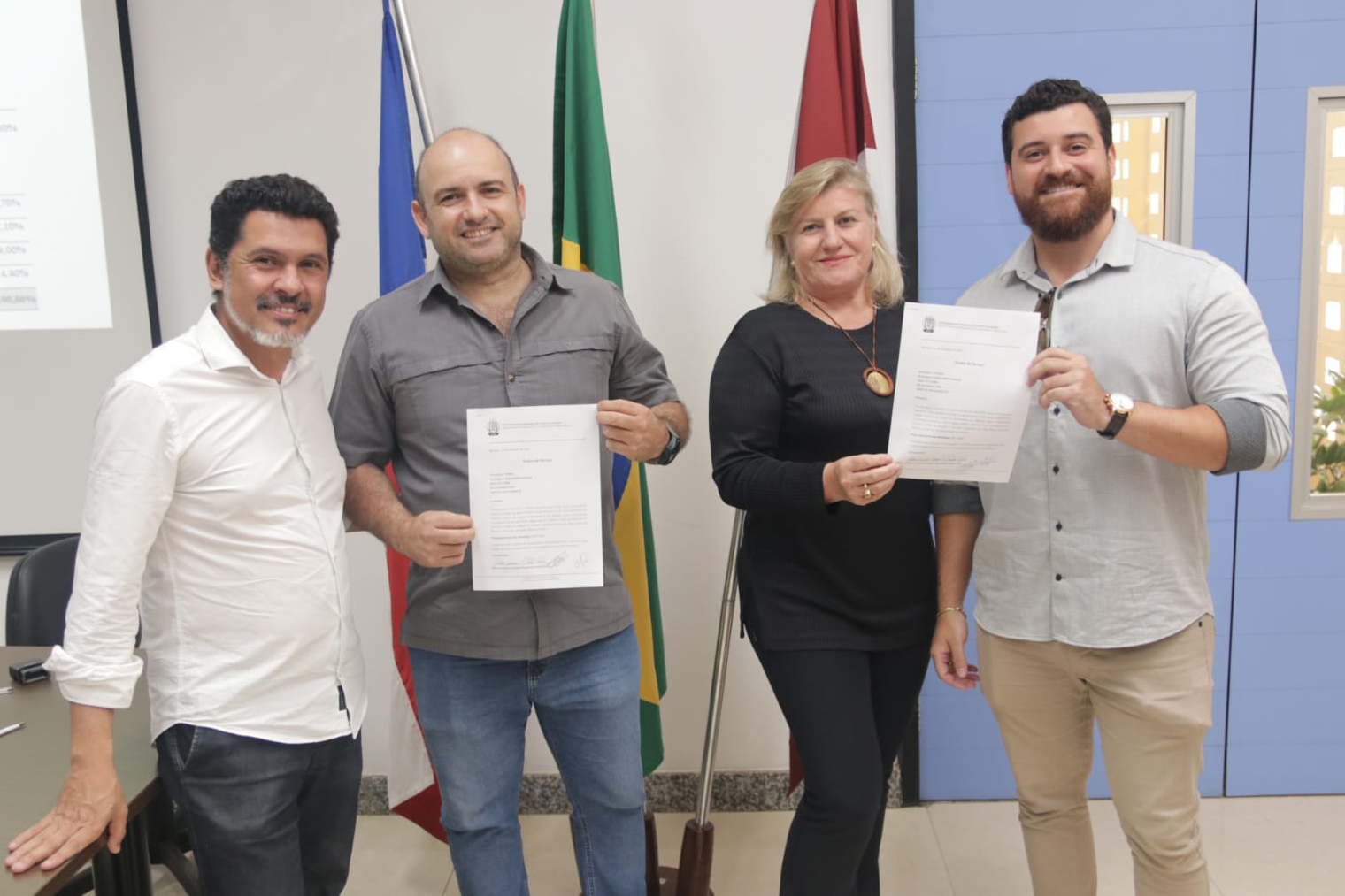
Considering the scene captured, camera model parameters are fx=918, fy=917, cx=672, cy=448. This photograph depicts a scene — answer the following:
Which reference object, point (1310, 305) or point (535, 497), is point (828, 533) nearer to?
point (535, 497)

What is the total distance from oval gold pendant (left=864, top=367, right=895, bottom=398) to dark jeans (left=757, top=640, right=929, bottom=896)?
488mm

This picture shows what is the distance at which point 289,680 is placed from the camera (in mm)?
1451

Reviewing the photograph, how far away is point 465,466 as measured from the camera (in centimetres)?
162

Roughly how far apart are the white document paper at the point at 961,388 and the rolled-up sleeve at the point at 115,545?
1.14 m

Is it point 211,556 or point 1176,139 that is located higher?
point 1176,139

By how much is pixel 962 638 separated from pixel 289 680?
119 centimetres

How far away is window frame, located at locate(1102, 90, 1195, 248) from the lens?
254 cm

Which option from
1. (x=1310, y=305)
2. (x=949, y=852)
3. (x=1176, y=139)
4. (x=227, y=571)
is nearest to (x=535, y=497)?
(x=227, y=571)

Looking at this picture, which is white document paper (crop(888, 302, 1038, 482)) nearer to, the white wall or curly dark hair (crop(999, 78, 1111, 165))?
curly dark hair (crop(999, 78, 1111, 165))

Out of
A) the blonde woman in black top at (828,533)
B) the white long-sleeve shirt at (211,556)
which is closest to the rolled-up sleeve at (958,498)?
the blonde woman in black top at (828,533)

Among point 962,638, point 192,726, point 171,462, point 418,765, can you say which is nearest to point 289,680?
point 192,726

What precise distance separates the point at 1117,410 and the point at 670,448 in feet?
2.54

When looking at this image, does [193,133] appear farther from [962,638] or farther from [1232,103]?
[1232,103]

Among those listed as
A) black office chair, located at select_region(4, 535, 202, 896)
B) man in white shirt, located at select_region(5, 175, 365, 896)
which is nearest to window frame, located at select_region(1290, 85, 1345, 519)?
man in white shirt, located at select_region(5, 175, 365, 896)
